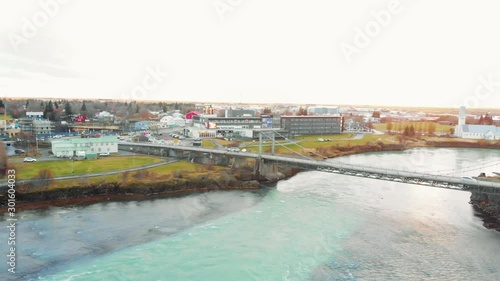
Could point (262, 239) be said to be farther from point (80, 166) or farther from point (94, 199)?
point (80, 166)

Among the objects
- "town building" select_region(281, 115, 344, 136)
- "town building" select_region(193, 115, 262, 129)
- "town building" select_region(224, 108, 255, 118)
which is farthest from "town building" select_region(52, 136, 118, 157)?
"town building" select_region(224, 108, 255, 118)

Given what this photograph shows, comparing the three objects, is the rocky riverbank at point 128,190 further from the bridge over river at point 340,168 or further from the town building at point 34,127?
the town building at point 34,127

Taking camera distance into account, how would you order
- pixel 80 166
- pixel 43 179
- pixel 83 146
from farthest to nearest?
pixel 83 146 < pixel 80 166 < pixel 43 179

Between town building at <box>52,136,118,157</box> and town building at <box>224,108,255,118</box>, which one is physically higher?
town building at <box>224,108,255,118</box>

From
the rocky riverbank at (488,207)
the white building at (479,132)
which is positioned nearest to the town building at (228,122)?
the rocky riverbank at (488,207)

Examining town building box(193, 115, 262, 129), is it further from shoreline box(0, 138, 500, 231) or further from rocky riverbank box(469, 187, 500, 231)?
rocky riverbank box(469, 187, 500, 231)

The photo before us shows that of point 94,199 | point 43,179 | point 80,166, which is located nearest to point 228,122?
point 80,166

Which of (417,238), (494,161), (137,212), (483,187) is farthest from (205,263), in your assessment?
(494,161)
